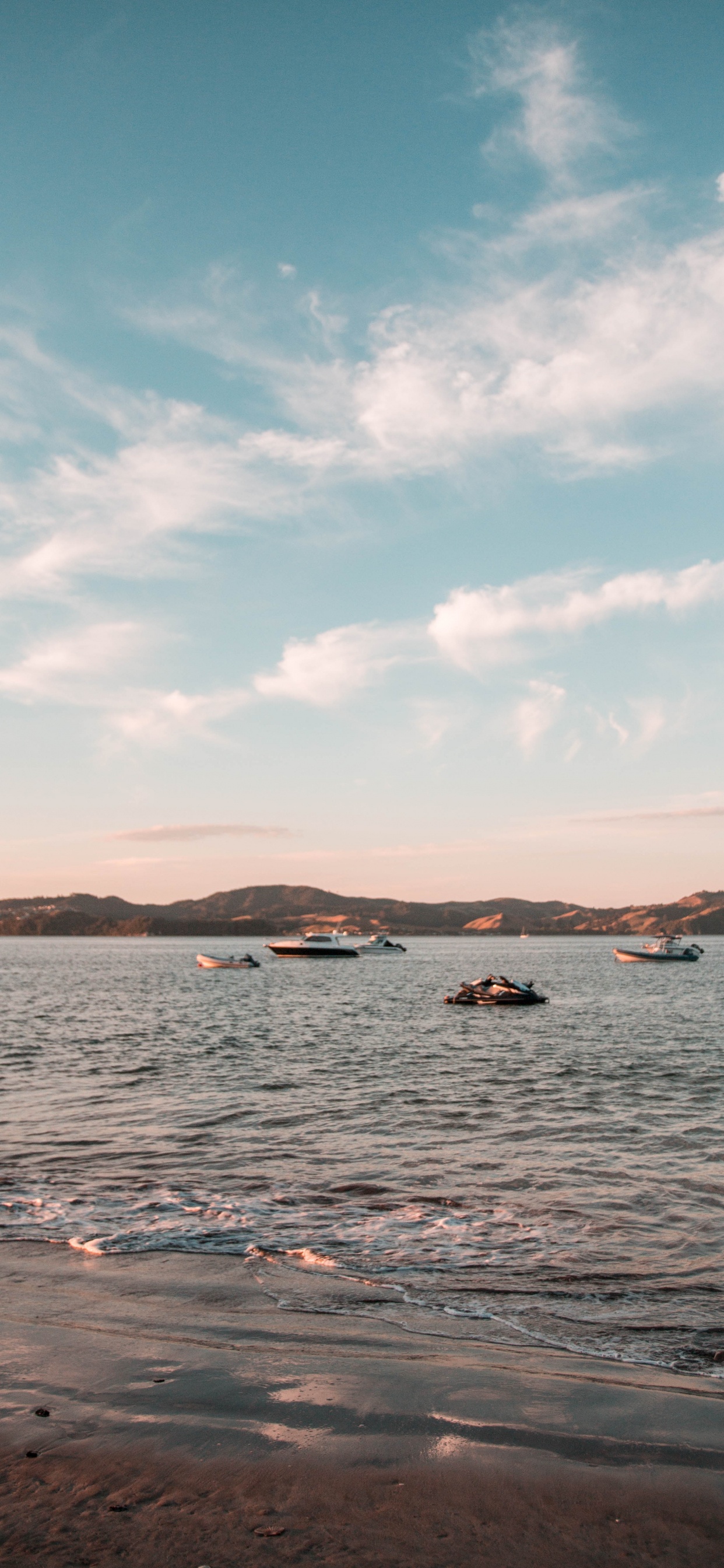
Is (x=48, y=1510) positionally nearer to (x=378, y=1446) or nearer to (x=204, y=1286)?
(x=378, y=1446)

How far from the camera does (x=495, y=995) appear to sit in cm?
6456

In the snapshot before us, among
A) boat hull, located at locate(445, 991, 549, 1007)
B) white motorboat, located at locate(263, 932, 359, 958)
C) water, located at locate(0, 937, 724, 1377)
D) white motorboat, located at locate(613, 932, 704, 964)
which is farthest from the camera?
white motorboat, located at locate(263, 932, 359, 958)

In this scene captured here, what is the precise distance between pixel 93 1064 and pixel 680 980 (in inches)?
3319

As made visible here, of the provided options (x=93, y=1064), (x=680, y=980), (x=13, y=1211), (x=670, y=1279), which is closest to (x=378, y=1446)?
(x=670, y=1279)

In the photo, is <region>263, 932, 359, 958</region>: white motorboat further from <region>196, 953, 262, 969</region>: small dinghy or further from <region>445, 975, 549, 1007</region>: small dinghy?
<region>445, 975, 549, 1007</region>: small dinghy

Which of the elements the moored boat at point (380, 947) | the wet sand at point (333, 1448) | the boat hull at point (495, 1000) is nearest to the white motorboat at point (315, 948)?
the moored boat at point (380, 947)

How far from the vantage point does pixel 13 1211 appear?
44.8 feet

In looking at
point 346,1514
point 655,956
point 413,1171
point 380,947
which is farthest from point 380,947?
point 346,1514

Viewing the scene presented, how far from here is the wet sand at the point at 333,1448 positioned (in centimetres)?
538

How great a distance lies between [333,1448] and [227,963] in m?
134

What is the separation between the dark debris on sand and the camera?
206 inches

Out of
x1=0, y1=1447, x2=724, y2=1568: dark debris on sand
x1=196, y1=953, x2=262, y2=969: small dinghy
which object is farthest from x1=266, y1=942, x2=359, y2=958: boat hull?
x1=0, y1=1447, x2=724, y2=1568: dark debris on sand

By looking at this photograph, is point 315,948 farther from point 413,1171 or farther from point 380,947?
point 413,1171

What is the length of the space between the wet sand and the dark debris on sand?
0.05 feet
